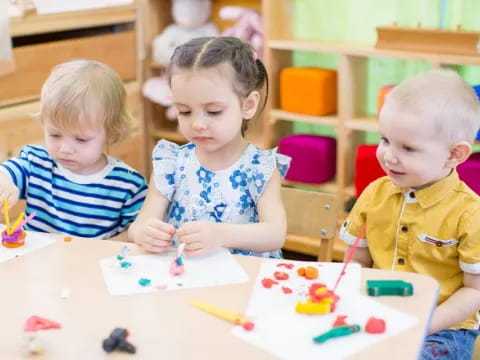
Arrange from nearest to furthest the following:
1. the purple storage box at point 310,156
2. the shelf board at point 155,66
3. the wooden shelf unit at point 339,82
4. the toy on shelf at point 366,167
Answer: the toy on shelf at point 366,167
the wooden shelf unit at point 339,82
the purple storage box at point 310,156
the shelf board at point 155,66

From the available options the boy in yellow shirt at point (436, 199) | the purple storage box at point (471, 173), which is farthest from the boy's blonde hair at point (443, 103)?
the purple storage box at point (471, 173)

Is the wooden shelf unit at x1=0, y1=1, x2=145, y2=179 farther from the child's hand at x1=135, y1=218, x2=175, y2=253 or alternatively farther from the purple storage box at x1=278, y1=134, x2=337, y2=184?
the child's hand at x1=135, y1=218, x2=175, y2=253

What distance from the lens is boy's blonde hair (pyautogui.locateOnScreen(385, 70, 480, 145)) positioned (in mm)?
1283

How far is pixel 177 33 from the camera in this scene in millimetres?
3088

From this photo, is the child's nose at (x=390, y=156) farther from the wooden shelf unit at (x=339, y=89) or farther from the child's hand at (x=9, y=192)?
the wooden shelf unit at (x=339, y=89)

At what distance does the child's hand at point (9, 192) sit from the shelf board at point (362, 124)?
146 centimetres

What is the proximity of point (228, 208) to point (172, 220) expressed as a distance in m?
0.14

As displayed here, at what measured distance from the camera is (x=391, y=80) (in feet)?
9.23

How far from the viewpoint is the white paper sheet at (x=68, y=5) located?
8.94 feet

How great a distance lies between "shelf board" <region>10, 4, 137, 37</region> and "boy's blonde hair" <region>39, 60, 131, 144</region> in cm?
114

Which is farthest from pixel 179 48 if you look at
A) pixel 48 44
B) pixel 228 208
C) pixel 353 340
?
pixel 48 44

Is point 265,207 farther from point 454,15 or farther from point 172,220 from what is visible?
point 454,15

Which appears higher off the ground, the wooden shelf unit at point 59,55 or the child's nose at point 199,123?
the child's nose at point 199,123

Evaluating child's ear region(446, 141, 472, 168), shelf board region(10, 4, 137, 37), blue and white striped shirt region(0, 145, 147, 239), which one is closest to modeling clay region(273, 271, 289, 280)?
child's ear region(446, 141, 472, 168)
